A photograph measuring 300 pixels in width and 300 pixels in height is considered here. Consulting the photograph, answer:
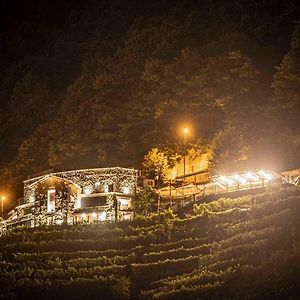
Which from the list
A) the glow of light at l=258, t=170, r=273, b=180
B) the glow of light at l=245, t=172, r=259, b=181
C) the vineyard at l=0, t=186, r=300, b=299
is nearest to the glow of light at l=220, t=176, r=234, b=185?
the glow of light at l=245, t=172, r=259, b=181

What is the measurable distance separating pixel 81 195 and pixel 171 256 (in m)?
13.3

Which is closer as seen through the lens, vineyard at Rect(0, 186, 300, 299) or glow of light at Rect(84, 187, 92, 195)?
vineyard at Rect(0, 186, 300, 299)

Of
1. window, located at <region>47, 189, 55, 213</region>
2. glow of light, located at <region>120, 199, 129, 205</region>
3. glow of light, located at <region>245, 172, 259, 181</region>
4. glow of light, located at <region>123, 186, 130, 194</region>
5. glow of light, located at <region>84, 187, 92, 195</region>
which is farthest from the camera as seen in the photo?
window, located at <region>47, 189, 55, 213</region>

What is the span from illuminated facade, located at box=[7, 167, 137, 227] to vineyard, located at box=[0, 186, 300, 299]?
6.44 meters

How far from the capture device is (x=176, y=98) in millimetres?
48156

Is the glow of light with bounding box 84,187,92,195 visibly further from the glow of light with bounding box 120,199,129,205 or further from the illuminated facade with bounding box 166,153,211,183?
the illuminated facade with bounding box 166,153,211,183

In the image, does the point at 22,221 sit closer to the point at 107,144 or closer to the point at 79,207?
the point at 79,207

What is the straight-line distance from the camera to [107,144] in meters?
48.9

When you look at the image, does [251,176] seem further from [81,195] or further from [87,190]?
[81,195]

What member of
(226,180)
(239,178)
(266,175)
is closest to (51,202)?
(226,180)

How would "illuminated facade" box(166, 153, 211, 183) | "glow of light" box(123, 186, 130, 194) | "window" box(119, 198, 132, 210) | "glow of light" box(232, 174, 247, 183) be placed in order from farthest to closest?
"illuminated facade" box(166, 153, 211, 183) → "glow of light" box(123, 186, 130, 194) → "window" box(119, 198, 132, 210) → "glow of light" box(232, 174, 247, 183)

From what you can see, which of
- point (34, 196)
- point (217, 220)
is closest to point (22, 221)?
point (34, 196)

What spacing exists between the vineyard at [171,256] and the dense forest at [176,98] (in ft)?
29.1

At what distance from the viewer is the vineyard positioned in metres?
25.6
